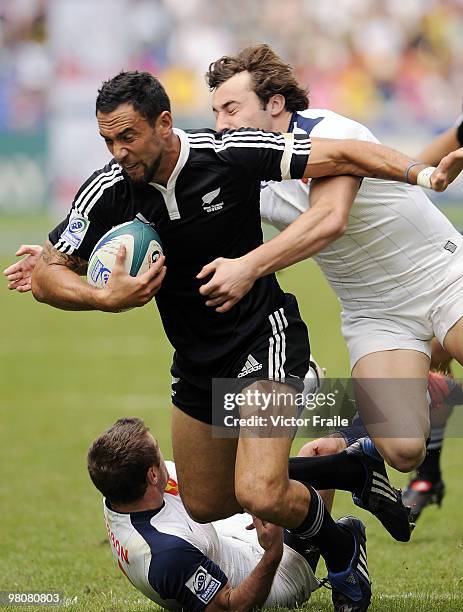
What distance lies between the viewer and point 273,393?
16.4ft

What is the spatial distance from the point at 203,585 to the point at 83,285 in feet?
4.71

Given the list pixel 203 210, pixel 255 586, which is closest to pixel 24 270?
pixel 203 210

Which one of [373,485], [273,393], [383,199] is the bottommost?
[373,485]

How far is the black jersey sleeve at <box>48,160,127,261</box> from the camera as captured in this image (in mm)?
5008

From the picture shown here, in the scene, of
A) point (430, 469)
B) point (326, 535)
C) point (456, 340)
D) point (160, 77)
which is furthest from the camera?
point (160, 77)

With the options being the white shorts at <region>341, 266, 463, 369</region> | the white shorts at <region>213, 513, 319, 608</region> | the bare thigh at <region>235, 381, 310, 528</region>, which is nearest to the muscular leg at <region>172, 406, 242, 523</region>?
the white shorts at <region>213, 513, 319, 608</region>

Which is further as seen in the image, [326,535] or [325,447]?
[325,447]

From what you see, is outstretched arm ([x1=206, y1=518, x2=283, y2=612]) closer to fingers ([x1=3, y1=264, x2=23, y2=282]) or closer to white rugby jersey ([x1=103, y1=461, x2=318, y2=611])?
white rugby jersey ([x1=103, y1=461, x2=318, y2=611])

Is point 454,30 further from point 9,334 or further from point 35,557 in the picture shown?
point 35,557

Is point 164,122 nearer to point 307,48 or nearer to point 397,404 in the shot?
point 397,404

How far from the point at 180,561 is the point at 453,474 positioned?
163 inches

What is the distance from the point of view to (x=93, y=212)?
5047mm

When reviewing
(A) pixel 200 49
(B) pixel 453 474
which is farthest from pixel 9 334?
(A) pixel 200 49

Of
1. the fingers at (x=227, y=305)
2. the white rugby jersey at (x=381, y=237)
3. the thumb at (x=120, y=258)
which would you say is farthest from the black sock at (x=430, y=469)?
the thumb at (x=120, y=258)
